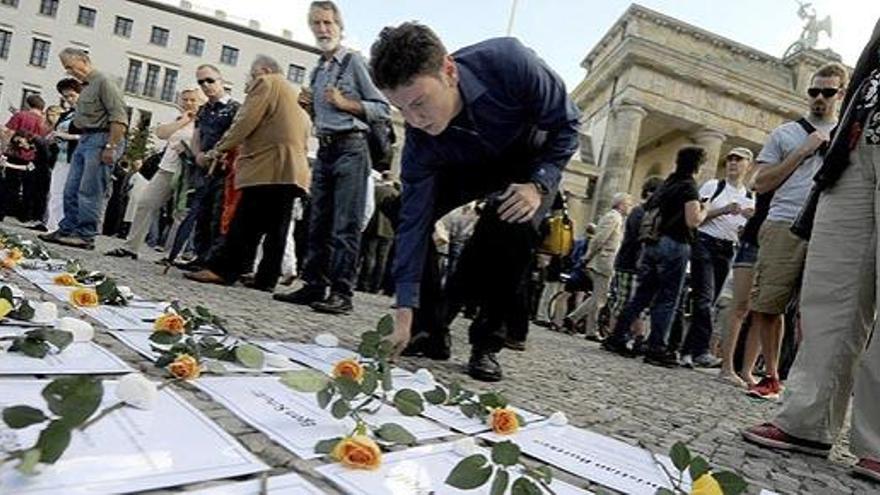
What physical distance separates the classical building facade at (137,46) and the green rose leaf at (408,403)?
44225 mm

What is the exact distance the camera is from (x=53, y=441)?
0.83m

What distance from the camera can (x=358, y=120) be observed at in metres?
4.26

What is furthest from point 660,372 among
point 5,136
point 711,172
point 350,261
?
point 711,172

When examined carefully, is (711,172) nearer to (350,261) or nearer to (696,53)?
(696,53)

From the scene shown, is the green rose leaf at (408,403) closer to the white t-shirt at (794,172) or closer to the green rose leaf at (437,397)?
the green rose leaf at (437,397)

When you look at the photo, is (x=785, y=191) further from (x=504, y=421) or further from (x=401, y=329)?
(x=504, y=421)

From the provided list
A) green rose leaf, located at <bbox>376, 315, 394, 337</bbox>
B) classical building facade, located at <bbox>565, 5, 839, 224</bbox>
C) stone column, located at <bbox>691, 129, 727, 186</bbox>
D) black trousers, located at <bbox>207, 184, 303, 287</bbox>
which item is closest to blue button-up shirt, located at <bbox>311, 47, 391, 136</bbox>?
black trousers, located at <bbox>207, 184, 303, 287</bbox>

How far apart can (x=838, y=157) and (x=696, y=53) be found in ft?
86.1

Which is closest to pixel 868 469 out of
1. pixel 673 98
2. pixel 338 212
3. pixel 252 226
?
pixel 338 212

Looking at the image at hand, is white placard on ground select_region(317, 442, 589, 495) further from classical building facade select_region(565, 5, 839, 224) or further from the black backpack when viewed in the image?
classical building facade select_region(565, 5, 839, 224)

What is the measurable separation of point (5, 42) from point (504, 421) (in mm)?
50560

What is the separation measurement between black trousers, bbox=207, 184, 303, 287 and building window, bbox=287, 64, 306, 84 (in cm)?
4186

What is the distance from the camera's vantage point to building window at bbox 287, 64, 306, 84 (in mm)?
44438

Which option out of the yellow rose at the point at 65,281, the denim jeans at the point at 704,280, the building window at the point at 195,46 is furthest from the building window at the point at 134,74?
the yellow rose at the point at 65,281
